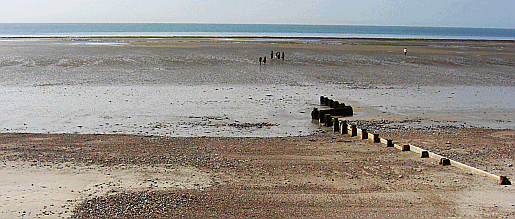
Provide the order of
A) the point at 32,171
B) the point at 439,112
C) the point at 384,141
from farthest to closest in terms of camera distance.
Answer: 1. the point at 439,112
2. the point at 384,141
3. the point at 32,171

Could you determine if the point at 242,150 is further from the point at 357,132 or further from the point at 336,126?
the point at 336,126

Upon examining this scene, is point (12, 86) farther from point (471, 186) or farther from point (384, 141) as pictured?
point (471, 186)

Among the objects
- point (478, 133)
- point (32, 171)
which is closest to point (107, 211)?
point (32, 171)

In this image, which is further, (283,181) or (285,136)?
(285,136)

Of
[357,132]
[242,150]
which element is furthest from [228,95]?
[242,150]

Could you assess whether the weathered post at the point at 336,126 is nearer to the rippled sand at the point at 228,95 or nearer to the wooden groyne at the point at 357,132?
the wooden groyne at the point at 357,132

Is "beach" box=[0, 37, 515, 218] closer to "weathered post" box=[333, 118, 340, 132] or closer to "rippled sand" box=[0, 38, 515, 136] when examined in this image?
"rippled sand" box=[0, 38, 515, 136]

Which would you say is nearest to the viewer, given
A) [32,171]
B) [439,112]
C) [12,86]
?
[32,171]

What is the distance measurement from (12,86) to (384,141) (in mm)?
21301

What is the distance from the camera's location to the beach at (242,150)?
9719 mm

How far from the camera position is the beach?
31.9ft

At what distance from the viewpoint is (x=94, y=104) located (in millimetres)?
21516

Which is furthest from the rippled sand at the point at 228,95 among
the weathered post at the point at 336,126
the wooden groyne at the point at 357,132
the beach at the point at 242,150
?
the weathered post at the point at 336,126

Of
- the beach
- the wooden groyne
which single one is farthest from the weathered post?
the beach
